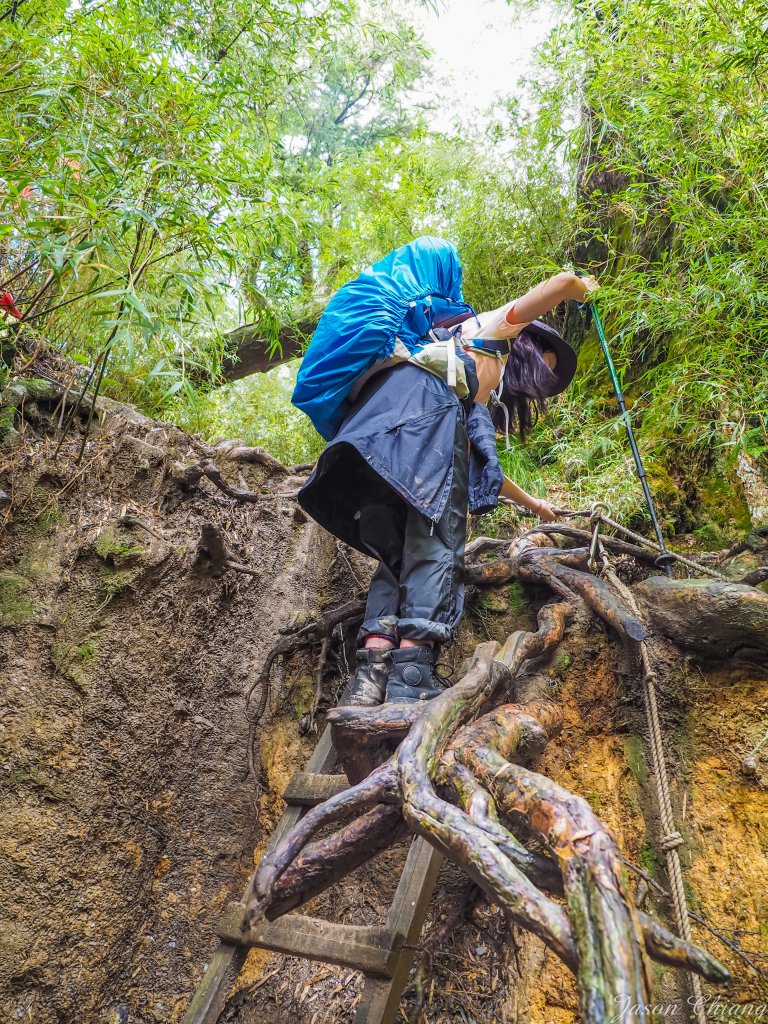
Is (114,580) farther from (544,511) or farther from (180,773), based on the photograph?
(544,511)

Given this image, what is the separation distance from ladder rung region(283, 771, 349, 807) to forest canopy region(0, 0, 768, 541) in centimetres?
150

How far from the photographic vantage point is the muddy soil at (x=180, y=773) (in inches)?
77.8

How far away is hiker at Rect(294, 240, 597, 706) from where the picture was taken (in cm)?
202

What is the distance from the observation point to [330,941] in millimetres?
1758

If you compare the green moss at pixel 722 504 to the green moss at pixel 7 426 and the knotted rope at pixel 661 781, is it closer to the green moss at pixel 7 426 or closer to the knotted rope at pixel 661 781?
the knotted rope at pixel 661 781

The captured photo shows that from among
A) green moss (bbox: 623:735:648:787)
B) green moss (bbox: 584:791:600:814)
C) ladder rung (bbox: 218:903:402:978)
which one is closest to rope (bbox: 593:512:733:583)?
green moss (bbox: 623:735:648:787)

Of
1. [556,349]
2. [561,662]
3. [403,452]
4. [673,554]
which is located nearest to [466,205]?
[556,349]

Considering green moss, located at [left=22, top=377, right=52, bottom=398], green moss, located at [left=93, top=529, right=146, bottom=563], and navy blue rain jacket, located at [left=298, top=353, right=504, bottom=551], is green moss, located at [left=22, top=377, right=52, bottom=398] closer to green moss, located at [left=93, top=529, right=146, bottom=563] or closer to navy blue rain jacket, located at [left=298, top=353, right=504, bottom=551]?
green moss, located at [left=93, top=529, right=146, bottom=563]

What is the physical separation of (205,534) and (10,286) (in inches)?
49.4

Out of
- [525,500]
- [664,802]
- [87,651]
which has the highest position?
[87,651]

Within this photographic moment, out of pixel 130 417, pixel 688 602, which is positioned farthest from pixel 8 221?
pixel 688 602

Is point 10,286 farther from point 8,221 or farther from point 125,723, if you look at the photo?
point 125,723

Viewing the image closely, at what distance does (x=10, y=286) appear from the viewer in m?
2.54

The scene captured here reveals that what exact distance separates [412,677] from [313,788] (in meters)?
0.62
